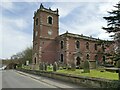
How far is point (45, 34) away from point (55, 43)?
360 centimetres

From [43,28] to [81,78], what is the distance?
36702 millimetres

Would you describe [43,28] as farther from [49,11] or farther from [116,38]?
[116,38]

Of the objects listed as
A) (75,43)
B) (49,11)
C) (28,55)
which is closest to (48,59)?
(75,43)

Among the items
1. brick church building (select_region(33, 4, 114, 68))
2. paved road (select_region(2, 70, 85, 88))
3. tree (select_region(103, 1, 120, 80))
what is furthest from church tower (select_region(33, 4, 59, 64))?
paved road (select_region(2, 70, 85, 88))

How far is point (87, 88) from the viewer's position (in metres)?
12.9

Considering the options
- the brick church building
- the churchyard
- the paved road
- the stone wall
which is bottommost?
the paved road

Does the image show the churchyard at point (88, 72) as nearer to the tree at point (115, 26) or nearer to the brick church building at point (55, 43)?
the tree at point (115, 26)

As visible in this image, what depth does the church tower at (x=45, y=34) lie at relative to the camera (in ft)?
161

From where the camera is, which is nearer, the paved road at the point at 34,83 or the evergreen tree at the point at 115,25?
the paved road at the point at 34,83

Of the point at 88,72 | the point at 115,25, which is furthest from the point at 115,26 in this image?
the point at 88,72

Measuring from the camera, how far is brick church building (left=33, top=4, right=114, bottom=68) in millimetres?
48156

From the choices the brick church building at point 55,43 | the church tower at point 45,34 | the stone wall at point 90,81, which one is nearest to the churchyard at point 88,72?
the stone wall at point 90,81

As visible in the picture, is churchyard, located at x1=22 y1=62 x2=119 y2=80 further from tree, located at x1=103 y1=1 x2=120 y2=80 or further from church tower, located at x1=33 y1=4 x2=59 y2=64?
church tower, located at x1=33 y1=4 x2=59 y2=64

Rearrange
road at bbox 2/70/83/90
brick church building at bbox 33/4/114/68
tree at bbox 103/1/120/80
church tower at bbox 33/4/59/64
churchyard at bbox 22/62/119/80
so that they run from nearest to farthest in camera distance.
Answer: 1. road at bbox 2/70/83/90
2. churchyard at bbox 22/62/119/80
3. tree at bbox 103/1/120/80
4. brick church building at bbox 33/4/114/68
5. church tower at bbox 33/4/59/64
